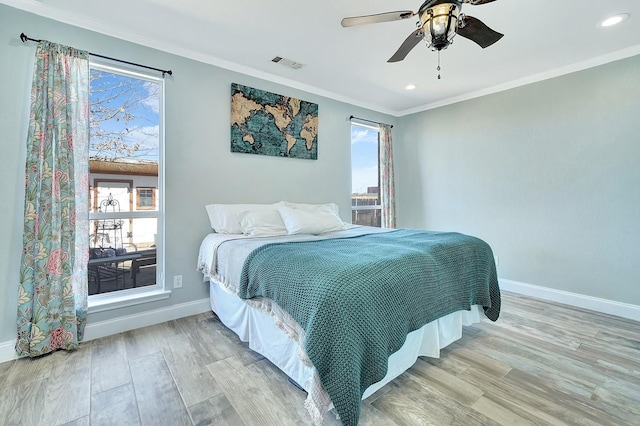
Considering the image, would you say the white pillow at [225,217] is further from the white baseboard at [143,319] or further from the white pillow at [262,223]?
the white baseboard at [143,319]

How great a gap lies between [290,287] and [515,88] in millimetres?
3831

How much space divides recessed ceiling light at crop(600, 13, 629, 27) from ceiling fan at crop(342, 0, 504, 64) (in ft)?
4.51

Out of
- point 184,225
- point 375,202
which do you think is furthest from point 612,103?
point 184,225

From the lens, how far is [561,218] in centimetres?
331

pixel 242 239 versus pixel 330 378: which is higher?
pixel 242 239

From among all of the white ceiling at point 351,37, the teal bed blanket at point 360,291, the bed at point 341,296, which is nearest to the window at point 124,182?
the white ceiling at point 351,37

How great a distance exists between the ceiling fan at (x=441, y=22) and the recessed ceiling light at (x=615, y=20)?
4.51 ft

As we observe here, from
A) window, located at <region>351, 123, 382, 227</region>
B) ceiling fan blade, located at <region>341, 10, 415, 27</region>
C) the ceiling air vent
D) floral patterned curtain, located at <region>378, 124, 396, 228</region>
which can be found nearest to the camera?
ceiling fan blade, located at <region>341, 10, 415, 27</region>

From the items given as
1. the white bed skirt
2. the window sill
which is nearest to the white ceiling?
the window sill

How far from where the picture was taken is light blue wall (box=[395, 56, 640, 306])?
115 inches

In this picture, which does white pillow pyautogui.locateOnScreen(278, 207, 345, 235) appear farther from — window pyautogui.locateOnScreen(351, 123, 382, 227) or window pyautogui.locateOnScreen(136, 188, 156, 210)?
window pyautogui.locateOnScreen(351, 123, 382, 227)

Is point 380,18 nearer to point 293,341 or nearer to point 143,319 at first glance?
point 293,341

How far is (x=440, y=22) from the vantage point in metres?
1.64

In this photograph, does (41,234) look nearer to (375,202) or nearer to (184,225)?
(184,225)
